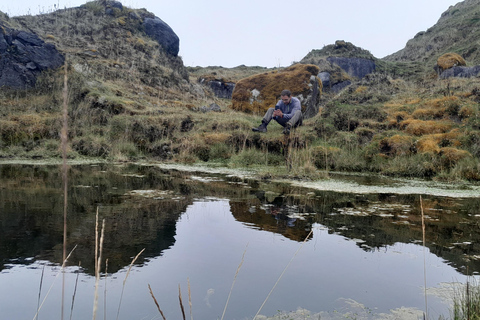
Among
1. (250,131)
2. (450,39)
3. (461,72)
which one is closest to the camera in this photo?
(250,131)

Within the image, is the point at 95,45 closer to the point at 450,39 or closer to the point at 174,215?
the point at 174,215

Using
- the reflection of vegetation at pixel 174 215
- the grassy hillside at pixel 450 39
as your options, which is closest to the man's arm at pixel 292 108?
the reflection of vegetation at pixel 174 215

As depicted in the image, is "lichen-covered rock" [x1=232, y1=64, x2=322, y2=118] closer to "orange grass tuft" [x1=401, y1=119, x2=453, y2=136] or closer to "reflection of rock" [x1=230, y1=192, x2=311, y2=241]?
"orange grass tuft" [x1=401, y1=119, x2=453, y2=136]

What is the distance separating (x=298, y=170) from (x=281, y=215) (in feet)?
14.9

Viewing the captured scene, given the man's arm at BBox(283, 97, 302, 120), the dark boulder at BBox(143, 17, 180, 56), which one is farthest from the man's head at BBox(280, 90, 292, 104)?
the dark boulder at BBox(143, 17, 180, 56)

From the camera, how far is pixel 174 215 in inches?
212

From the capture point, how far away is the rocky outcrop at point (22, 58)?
18922 millimetres

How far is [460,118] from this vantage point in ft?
42.9

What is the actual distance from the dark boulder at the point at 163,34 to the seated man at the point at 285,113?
68.9 ft

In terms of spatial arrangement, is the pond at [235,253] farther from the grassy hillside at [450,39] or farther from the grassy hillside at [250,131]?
the grassy hillside at [450,39]

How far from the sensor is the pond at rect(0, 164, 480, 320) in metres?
2.60

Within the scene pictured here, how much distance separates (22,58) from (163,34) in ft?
51.5

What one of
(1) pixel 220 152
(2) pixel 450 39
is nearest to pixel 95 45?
(1) pixel 220 152

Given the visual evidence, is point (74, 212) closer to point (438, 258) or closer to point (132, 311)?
point (132, 311)
